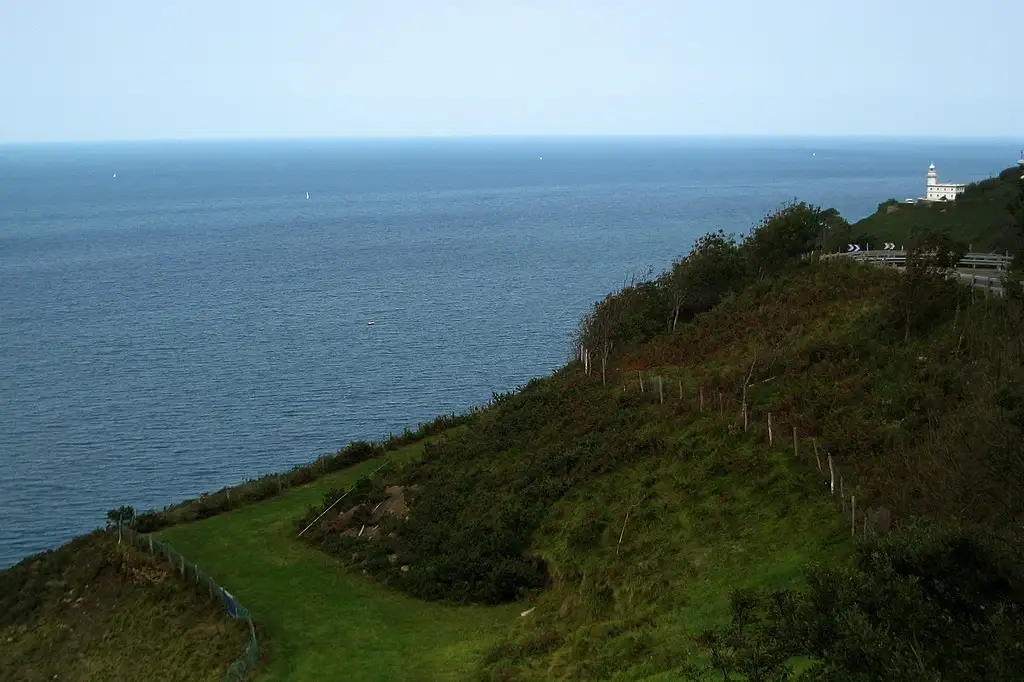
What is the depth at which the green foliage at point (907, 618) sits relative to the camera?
1103 cm

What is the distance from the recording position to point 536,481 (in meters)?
32.8

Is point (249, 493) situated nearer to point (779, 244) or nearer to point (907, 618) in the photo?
point (779, 244)

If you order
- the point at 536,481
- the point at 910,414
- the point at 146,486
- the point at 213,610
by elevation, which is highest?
the point at 910,414

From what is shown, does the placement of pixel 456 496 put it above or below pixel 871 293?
below

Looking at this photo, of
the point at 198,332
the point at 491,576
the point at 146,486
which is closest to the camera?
the point at 491,576

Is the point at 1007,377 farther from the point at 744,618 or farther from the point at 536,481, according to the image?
the point at 536,481

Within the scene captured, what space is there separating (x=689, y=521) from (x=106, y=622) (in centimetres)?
1868

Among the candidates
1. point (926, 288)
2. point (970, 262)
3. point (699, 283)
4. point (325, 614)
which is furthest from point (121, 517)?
point (970, 262)

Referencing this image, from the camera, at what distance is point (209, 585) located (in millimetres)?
29766

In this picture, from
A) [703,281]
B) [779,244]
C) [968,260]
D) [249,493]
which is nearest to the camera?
[249,493]

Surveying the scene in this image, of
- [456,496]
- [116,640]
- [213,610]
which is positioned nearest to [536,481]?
[456,496]

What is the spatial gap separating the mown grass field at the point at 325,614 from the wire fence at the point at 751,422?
882cm

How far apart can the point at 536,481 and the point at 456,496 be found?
10.6 feet

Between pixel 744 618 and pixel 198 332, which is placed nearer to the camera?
pixel 744 618
